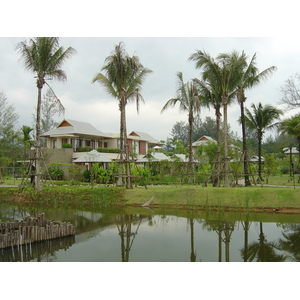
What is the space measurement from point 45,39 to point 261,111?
16427 mm

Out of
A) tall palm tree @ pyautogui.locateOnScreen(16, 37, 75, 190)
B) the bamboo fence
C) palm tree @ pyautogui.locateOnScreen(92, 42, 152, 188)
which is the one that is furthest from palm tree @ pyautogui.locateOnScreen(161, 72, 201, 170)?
the bamboo fence

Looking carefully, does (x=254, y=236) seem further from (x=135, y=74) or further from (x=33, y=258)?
(x=135, y=74)

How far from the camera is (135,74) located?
19969 millimetres

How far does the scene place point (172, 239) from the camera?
403 inches

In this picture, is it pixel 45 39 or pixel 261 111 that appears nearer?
pixel 45 39

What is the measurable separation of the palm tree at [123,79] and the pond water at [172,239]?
560 cm

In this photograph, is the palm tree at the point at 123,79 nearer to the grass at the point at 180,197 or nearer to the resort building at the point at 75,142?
the grass at the point at 180,197

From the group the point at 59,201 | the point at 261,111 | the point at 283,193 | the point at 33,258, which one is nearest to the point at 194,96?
the point at 261,111

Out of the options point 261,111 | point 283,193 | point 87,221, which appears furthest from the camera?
point 261,111

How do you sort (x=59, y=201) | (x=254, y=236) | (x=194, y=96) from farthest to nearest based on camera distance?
(x=194, y=96)
(x=59, y=201)
(x=254, y=236)

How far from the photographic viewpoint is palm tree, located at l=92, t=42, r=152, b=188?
1912cm

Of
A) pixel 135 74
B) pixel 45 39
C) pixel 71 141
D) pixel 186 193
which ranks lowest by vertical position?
pixel 186 193

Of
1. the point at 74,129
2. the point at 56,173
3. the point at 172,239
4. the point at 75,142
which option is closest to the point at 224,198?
the point at 172,239

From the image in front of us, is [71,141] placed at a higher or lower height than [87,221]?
higher
